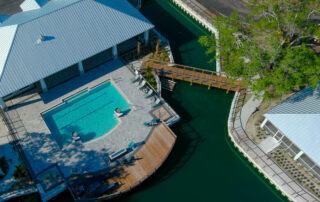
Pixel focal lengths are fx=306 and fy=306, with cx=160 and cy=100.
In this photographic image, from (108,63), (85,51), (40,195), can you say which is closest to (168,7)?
(108,63)

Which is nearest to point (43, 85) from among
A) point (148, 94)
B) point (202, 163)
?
point (148, 94)

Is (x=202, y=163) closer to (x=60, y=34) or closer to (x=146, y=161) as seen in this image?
(x=146, y=161)

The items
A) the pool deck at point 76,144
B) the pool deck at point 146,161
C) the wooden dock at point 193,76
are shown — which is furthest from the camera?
the wooden dock at point 193,76

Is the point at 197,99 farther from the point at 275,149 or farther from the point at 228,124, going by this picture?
the point at 275,149

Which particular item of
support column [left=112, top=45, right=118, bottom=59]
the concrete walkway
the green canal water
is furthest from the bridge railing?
the concrete walkway

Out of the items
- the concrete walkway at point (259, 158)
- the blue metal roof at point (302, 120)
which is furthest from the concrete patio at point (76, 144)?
the blue metal roof at point (302, 120)

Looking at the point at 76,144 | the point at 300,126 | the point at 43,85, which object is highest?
the point at 43,85

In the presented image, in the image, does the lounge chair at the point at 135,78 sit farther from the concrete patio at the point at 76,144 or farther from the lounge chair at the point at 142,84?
the lounge chair at the point at 142,84

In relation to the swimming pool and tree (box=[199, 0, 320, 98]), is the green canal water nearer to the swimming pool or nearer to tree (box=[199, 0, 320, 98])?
tree (box=[199, 0, 320, 98])
